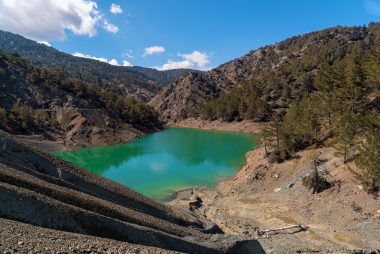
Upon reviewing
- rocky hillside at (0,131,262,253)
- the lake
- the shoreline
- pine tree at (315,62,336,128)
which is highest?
pine tree at (315,62,336,128)

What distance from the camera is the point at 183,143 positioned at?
376ft

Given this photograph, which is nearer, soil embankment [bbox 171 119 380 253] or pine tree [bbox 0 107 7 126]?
soil embankment [bbox 171 119 380 253]

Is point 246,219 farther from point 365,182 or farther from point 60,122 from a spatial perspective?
point 60,122

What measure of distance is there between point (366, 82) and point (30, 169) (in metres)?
59.2

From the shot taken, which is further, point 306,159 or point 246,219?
point 306,159

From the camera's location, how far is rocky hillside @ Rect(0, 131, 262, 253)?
1748 centimetres

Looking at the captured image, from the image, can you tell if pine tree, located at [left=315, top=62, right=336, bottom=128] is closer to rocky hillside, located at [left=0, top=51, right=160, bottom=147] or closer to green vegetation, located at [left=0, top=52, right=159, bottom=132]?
rocky hillside, located at [left=0, top=51, right=160, bottom=147]

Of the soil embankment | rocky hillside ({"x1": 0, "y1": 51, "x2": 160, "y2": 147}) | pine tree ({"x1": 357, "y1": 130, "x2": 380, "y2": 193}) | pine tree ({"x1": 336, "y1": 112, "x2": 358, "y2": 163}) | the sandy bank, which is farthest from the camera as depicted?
the sandy bank

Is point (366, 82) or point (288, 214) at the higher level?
point (366, 82)

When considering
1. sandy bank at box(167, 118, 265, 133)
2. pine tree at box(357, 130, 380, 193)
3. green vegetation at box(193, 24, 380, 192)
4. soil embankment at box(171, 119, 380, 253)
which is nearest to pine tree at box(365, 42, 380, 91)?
green vegetation at box(193, 24, 380, 192)

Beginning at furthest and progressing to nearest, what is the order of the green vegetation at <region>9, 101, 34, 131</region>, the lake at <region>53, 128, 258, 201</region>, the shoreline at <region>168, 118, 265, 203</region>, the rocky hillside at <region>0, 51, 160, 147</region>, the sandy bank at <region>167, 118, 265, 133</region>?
the sandy bank at <region>167, 118, 265, 133</region>, the shoreline at <region>168, 118, 265, 203</region>, the rocky hillside at <region>0, 51, 160, 147</region>, the green vegetation at <region>9, 101, 34, 131</region>, the lake at <region>53, 128, 258, 201</region>

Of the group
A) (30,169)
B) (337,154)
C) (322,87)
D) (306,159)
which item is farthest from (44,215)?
(322,87)

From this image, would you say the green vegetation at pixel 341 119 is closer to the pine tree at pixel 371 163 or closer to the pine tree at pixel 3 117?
the pine tree at pixel 371 163

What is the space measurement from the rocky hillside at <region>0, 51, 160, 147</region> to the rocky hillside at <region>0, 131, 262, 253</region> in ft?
271
